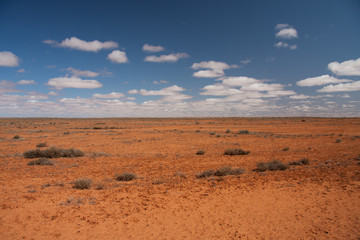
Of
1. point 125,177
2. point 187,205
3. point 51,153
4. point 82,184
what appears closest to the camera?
point 187,205

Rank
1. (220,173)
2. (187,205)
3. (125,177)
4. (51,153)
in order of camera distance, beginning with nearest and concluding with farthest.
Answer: (187,205)
(125,177)
(220,173)
(51,153)

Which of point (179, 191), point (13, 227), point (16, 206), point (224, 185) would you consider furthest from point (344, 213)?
point (16, 206)

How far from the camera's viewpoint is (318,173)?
9.48m

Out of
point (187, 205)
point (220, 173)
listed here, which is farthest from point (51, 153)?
point (187, 205)

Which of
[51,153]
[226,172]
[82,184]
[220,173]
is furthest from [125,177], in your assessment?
[51,153]

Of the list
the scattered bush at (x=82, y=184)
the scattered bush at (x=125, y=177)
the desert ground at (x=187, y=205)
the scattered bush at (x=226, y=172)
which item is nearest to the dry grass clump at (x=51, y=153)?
the desert ground at (x=187, y=205)

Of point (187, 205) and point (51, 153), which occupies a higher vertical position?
point (51, 153)

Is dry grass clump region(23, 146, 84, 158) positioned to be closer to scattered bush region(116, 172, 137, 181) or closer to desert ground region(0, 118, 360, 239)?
desert ground region(0, 118, 360, 239)

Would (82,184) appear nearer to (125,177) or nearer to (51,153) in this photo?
(125,177)

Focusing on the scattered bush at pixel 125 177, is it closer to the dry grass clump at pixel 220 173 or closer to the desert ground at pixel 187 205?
the desert ground at pixel 187 205

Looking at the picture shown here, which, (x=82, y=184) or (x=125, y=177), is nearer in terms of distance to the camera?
(x=82, y=184)

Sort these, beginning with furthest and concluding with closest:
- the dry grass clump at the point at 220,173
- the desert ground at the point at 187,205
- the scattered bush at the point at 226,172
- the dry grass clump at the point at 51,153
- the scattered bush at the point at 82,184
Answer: the dry grass clump at the point at 51,153 < the scattered bush at the point at 226,172 < the dry grass clump at the point at 220,173 < the scattered bush at the point at 82,184 < the desert ground at the point at 187,205

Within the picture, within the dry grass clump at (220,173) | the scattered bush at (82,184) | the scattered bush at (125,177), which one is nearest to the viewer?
the scattered bush at (82,184)

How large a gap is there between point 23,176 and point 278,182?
11.8 m
